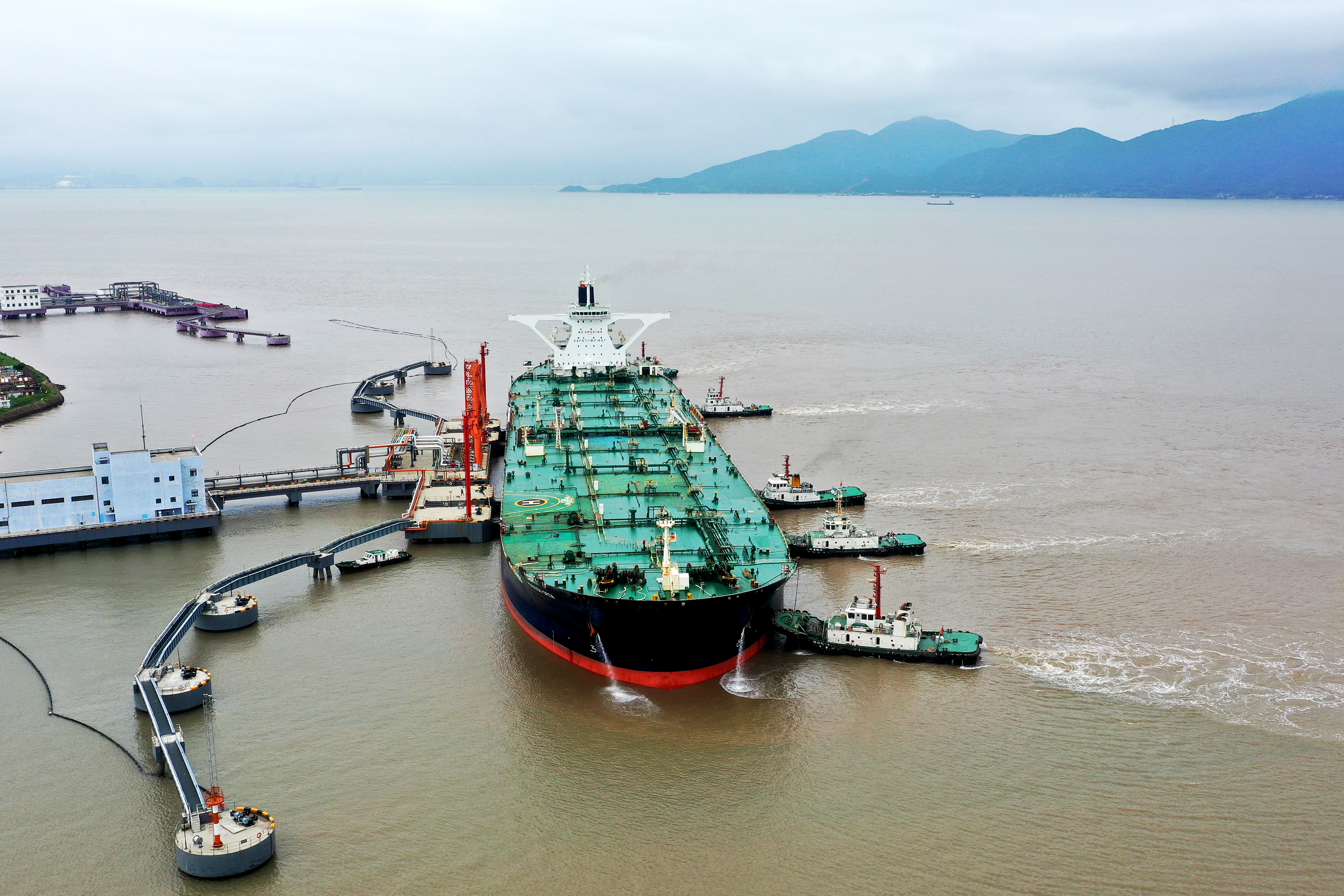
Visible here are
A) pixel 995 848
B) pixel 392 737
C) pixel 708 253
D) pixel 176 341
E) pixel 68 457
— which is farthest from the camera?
pixel 708 253

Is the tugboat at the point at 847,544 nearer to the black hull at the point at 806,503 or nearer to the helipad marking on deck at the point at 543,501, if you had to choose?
the black hull at the point at 806,503

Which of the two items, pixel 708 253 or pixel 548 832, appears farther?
pixel 708 253

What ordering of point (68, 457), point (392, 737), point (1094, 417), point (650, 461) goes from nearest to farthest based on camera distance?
1. point (392, 737)
2. point (650, 461)
3. point (68, 457)
4. point (1094, 417)

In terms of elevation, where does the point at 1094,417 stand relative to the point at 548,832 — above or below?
above

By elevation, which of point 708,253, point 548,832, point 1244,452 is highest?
point 708,253

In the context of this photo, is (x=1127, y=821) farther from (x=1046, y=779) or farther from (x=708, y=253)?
(x=708, y=253)

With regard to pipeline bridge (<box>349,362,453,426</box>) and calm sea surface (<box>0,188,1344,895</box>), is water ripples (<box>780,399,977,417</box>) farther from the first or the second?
pipeline bridge (<box>349,362,453,426</box>)

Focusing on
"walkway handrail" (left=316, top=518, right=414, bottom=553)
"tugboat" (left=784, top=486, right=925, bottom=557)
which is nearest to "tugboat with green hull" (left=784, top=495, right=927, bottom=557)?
"tugboat" (left=784, top=486, right=925, bottom=557)

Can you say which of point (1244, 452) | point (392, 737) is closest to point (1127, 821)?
point (392, 737)
